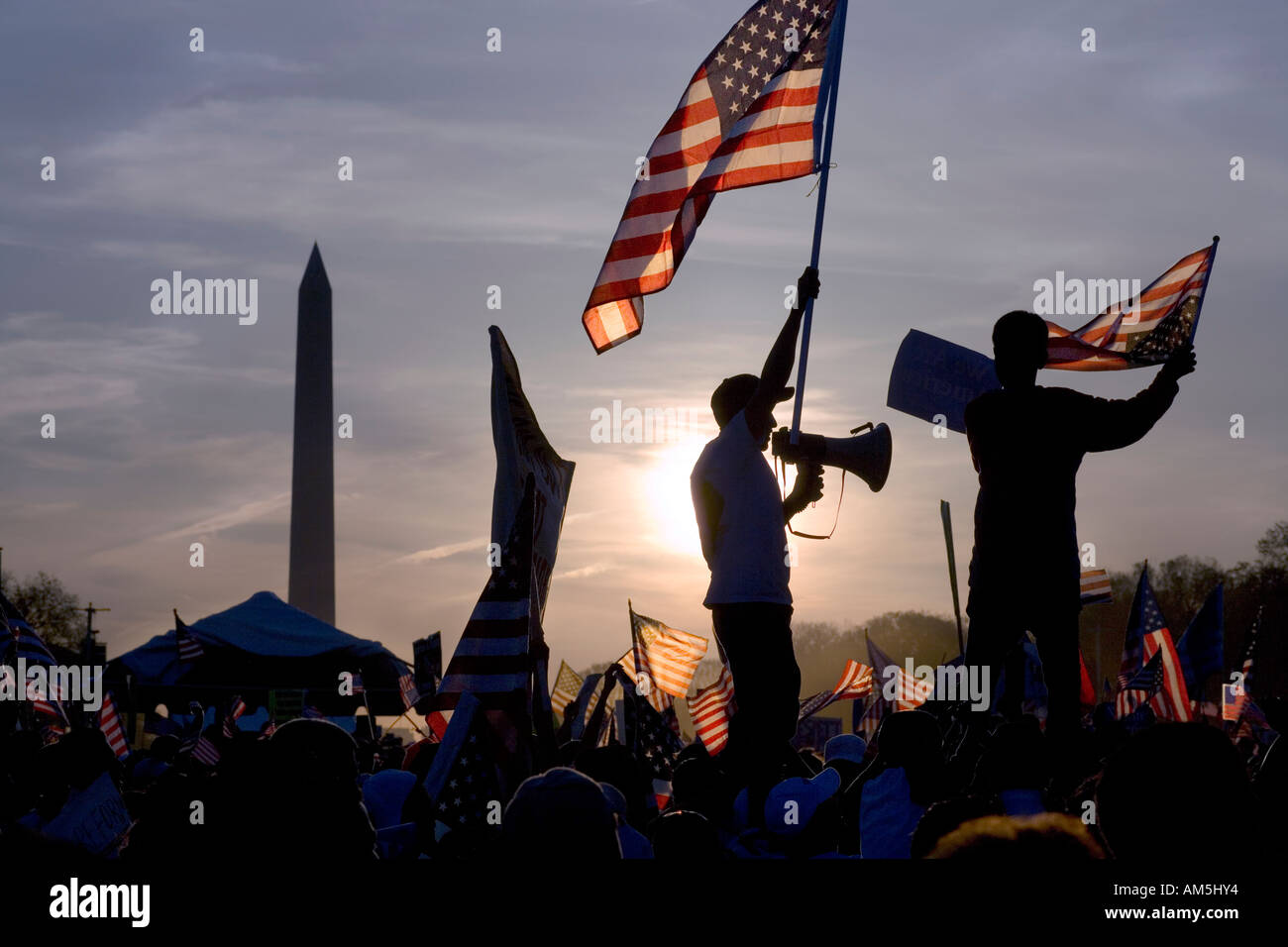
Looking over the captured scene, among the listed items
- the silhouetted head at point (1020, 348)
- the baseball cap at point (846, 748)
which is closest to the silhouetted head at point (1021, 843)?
the silhouetted head at point (1020, 348)

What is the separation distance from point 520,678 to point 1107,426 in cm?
252

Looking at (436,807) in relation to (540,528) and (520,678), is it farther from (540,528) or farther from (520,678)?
(540,528)

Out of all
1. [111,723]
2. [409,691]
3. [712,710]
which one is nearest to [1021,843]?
[712,710]

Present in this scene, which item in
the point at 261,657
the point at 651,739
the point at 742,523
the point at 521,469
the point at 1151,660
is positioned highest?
the point at 521,469

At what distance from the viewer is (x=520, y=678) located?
207 inches

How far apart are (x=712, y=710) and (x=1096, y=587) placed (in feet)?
19.8

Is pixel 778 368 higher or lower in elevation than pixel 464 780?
higher

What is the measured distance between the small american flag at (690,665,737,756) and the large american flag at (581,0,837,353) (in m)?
4.66

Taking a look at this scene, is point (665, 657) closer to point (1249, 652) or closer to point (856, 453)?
point (856, 453)

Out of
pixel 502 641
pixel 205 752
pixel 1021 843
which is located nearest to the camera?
pixel 1021 843

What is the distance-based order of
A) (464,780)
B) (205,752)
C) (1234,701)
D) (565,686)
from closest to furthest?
(464,780), (1234,701), (205,752), (565,686)

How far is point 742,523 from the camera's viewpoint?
219 inches

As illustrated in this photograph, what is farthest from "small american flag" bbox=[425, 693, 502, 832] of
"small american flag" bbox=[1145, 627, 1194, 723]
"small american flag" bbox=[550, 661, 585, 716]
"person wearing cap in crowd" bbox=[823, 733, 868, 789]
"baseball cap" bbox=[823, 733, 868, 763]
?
"small american flag" bbox=[550, 661, 585, 716]
